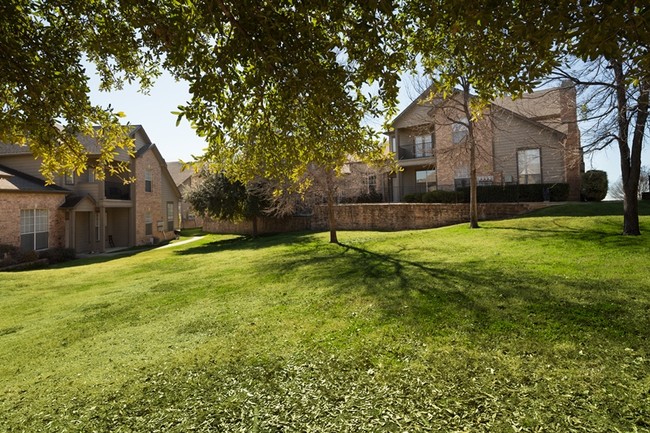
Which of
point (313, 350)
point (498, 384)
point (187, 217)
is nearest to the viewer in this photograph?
point (498, 384)

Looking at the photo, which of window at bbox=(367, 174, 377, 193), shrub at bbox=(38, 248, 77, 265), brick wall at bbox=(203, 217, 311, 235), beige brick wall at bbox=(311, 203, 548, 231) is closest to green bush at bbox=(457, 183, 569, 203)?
beige brick wall at bbox=(311, 203, 548, 231)

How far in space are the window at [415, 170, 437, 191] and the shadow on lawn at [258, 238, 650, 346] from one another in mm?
19290

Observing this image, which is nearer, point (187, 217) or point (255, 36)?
point (255, 36)

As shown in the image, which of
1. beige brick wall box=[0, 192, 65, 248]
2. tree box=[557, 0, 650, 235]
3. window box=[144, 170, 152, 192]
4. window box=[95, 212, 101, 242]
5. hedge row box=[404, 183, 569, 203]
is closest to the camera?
tree box=[557, 0, 650, 235]

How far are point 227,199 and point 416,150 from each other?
15.4 m

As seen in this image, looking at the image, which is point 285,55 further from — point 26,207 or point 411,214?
point 26,207

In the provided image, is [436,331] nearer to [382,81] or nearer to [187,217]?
[382,81]

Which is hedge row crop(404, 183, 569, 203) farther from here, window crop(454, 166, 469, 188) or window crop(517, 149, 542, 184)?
window crop(454, 166, 469, 188)

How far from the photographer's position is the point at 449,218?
851 inches

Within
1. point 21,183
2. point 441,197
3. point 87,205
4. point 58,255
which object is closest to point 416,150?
point 441,197

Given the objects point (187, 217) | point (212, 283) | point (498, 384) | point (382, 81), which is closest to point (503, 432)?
point (498, 384)

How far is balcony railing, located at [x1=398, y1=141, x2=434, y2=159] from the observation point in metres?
30.0

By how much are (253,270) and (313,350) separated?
295 inches

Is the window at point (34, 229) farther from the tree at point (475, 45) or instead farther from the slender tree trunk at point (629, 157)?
the slender tree trunk at point (629, 157)
